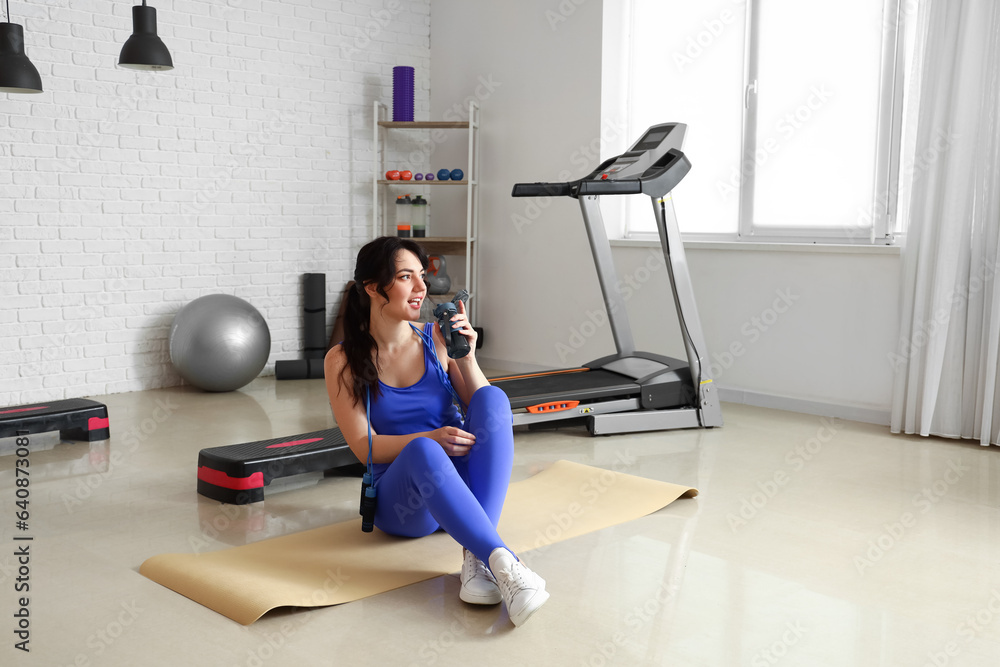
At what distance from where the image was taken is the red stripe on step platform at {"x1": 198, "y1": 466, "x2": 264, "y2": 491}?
315 centimetres

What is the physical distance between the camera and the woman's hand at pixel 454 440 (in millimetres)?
2387

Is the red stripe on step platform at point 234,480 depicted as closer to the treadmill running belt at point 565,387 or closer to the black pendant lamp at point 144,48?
the treadmill running belt at point 565,387

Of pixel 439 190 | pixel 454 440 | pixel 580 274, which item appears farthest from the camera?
pixel 439 190

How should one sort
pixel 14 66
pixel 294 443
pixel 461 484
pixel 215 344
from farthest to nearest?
pixel 215 344
pixel 14 66
pixel 294 443
pixel 461 484

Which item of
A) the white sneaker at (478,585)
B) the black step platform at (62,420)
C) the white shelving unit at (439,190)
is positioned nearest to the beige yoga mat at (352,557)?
the white sneaker at (478,585)

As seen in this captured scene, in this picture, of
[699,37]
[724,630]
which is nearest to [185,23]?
[699,37]

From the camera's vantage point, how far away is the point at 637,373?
4488 mm

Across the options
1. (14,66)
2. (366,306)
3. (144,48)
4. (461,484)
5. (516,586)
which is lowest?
(516,586)

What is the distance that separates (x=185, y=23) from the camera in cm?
543

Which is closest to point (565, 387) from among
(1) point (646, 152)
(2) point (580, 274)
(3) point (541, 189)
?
(3) point (541, 189)

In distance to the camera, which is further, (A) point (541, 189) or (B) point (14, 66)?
(A) point (541, 189)

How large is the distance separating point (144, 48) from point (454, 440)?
285 centimetres

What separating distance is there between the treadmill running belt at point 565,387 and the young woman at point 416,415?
146 centimetres

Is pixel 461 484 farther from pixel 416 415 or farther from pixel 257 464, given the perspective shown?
pixel 257 464
